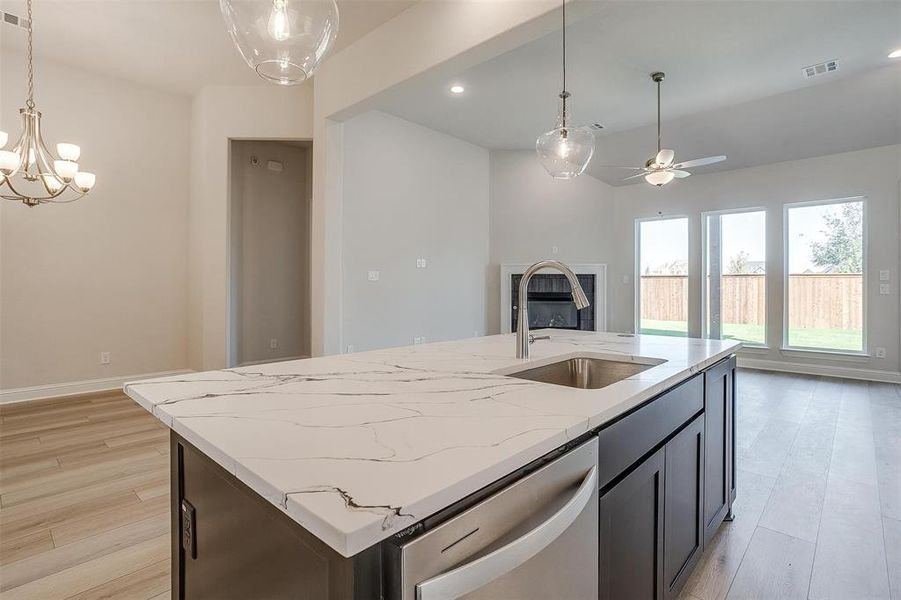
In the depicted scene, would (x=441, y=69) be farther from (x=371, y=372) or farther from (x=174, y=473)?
(x=174, y=473)

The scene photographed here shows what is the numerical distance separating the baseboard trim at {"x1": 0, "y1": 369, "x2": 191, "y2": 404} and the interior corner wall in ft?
2.91

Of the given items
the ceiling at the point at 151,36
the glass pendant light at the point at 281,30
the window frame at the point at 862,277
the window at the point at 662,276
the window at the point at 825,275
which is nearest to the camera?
the glass pendant light at the point at 281,30

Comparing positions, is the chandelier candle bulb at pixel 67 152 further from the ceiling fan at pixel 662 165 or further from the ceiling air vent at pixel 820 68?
the ceiling air vent at pixel 820 68

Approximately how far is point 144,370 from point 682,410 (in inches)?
214

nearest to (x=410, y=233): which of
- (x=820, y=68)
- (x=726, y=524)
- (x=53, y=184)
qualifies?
(x=53, y=184)

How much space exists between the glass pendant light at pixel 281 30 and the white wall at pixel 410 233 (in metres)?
3.11

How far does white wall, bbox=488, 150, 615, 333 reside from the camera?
6633mm

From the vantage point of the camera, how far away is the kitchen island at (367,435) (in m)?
0.56

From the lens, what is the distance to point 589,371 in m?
1.86

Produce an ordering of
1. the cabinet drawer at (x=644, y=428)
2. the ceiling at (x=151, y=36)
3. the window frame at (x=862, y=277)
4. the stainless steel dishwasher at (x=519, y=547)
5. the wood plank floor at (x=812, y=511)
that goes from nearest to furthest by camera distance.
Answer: the stainless steel dishwasher at (x=519, y=547), the cabinet drawer at (x=644, y=428), the wood plank floor at (x=812, y=511), the ceiling at (x=151, y=36), the window frame at (x=862, y=277)

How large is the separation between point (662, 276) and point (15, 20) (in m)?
7.90

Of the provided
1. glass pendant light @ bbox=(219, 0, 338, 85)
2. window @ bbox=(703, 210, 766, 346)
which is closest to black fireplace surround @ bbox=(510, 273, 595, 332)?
window @ bbox=(703, 210, 766, 346)

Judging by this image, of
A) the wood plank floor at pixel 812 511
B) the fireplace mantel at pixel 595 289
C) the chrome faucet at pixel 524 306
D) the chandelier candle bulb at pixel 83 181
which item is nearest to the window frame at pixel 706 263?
the fireplace mantel at pixel 595 289

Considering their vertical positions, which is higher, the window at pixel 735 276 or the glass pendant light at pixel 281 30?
the glass pendant light at pixel 281 30
